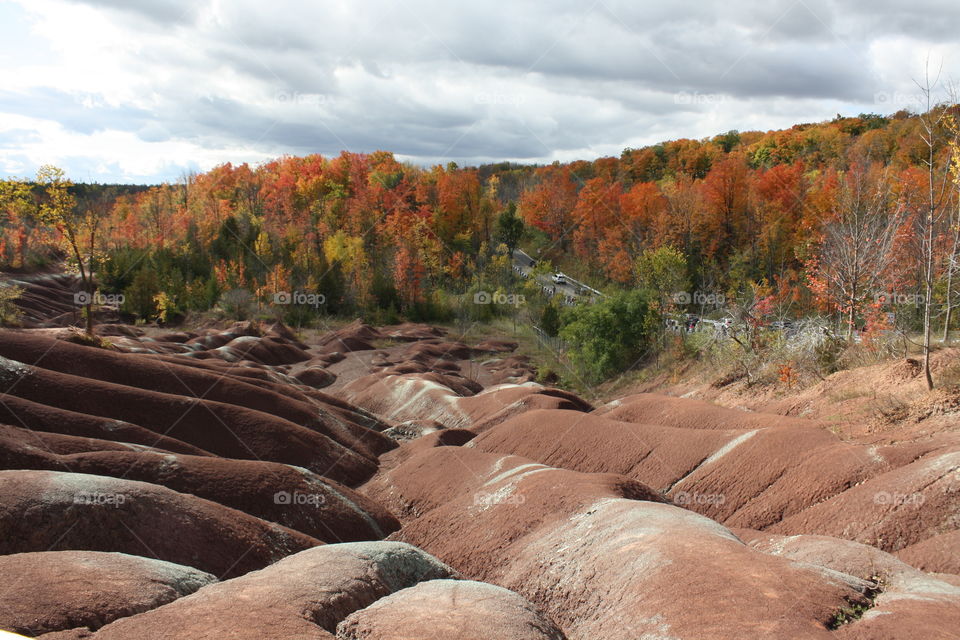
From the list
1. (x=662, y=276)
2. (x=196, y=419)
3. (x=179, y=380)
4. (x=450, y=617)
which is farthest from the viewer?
(x=662, y=276)

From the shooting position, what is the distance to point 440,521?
1791 cm

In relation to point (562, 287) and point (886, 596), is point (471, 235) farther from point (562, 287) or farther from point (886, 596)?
point (886, 596)

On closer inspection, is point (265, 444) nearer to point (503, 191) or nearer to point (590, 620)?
point (590, 620)

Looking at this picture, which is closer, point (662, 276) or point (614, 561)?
point (614, 561)

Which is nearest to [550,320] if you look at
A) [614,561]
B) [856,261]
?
[856,261]

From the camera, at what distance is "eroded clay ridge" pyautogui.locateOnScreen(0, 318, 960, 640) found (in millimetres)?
9125

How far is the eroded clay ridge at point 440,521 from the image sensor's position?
9125mm

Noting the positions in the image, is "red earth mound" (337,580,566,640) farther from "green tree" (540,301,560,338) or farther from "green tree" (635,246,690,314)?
"green tree" (540,301,560,338)

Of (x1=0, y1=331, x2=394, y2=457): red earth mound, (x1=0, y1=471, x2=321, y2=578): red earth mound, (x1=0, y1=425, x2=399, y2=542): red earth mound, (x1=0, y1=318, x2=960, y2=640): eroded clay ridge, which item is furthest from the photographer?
(x1=0, y1=331, x2=394, y2=457): red earth mound

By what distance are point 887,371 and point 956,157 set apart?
689 centimetres

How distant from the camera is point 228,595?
375 inches

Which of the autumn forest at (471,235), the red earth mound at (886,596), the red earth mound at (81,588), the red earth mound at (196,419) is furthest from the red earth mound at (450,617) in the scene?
the autumn forest at (471,235)

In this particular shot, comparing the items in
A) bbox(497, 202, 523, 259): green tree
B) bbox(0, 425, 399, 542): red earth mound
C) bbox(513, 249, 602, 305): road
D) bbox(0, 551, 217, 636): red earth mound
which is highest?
bbox(497, 202, 523, 259): green tree

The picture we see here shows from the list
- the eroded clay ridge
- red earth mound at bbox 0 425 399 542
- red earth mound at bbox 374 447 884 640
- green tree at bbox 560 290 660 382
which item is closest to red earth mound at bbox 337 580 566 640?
the eroded clay ridge
